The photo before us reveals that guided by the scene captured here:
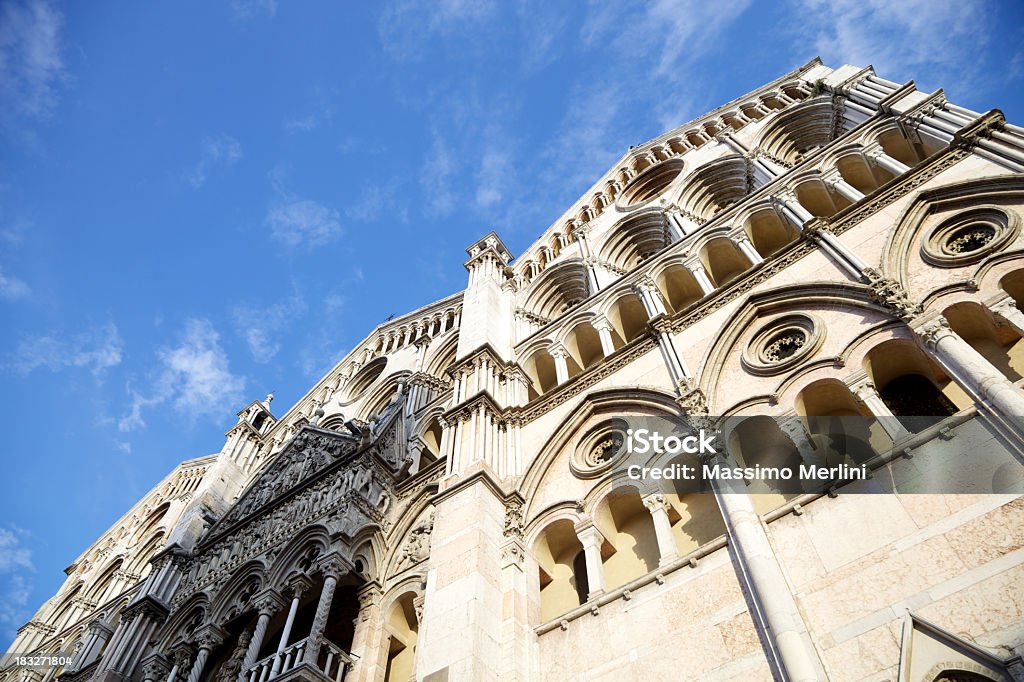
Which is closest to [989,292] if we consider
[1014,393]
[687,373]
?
[1014,393]

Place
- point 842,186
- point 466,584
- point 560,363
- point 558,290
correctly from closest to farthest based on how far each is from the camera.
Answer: point 466,584 < point 842,186 < point 560,363 < point 558,290

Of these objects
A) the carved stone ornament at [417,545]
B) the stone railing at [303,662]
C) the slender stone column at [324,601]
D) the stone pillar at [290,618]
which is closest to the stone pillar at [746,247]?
the carved stone ornament at [417,545]

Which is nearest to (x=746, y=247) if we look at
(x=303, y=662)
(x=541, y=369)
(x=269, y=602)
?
(x=541, y=369)

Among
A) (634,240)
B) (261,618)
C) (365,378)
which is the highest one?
(365,378)

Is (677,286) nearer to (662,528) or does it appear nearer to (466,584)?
(662,528)

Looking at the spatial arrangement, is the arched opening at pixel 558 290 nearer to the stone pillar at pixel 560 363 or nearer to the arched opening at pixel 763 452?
the stone pillar at pixel 560 363

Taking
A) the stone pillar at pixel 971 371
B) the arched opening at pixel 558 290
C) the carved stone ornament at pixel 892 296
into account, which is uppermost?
the arched opening at pixel 558 290

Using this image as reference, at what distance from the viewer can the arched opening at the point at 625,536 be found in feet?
37.0

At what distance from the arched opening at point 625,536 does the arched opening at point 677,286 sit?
Answer: 604 centimetres

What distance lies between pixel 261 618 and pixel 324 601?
2.03 meters

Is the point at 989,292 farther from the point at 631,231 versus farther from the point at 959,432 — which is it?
the point at 631,231

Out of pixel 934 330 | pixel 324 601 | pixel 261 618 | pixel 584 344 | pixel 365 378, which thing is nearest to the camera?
pixel 934 330

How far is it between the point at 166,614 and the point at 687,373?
1545cm

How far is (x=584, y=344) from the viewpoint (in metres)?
17.8
